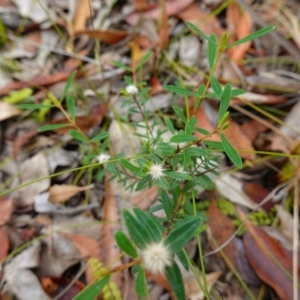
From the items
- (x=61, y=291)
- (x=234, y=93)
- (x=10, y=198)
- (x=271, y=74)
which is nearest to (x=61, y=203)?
(x=10, y=198)

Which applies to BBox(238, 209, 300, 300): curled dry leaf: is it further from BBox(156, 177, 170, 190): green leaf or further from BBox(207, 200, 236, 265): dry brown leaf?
BBox(156, 177, 170, 190): green leaf

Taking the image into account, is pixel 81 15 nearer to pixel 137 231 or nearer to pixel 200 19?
pixel 200 19

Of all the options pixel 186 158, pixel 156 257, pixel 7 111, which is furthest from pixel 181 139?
pixel 7 111

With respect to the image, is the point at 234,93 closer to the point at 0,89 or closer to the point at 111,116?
the point at 111,116

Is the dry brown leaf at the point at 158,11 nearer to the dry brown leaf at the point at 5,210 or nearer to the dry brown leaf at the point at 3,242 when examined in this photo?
the dry brown leaf at the point at 5,210

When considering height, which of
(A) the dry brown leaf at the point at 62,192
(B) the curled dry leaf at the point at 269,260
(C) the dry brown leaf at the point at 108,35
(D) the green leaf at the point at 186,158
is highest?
(C) the dry brown leaf at the point at 108,35

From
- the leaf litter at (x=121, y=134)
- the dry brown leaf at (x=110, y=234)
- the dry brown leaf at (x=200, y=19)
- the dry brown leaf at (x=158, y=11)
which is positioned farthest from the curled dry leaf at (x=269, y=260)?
the dry brown leaf at (x=158, y=11)
